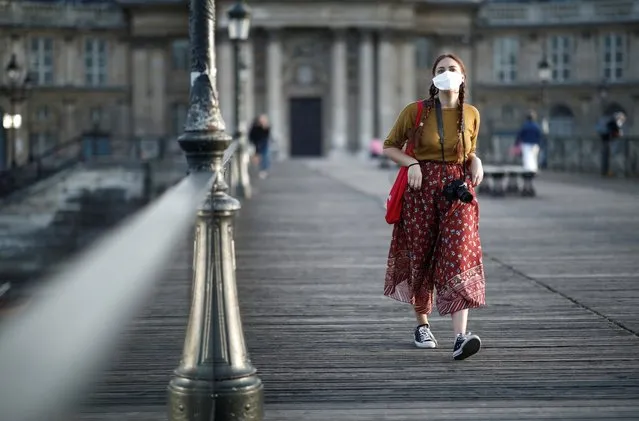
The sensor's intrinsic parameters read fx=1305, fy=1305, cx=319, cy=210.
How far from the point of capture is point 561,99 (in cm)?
8281

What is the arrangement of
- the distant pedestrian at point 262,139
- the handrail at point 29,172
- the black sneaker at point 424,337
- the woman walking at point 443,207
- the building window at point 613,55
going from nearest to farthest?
1. the woman walking at point 443,207
2. the black sneaker at point 424,337
3. the distant pedestrian at point 262,139
4. the handrail at point 29,172
5. the building window at point 613,55

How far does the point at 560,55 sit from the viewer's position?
84.2 m

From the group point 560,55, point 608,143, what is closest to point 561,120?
point 560,55

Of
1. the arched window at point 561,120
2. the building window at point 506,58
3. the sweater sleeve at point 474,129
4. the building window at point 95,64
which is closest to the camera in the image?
the sweater sleeve at point 474,129

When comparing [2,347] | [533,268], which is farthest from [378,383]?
[533,268]

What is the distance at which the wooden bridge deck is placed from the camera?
7551 millimetres

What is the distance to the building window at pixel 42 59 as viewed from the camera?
84500 mm

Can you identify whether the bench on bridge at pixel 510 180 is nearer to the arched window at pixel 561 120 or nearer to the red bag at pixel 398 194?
the red bag at pixel 398 194

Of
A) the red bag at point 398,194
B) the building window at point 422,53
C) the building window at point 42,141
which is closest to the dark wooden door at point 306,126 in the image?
the building window at point 422,53

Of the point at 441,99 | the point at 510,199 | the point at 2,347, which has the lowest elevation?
the point at 510,199

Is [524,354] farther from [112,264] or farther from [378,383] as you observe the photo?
[112,264]

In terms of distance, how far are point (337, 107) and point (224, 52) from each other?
7.90 metres

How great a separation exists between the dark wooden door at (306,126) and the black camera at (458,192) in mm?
72639

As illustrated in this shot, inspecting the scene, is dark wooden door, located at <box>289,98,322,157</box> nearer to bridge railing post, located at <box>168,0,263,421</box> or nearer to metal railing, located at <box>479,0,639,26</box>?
metal railing, located at <box>479,0,639,26</box>
